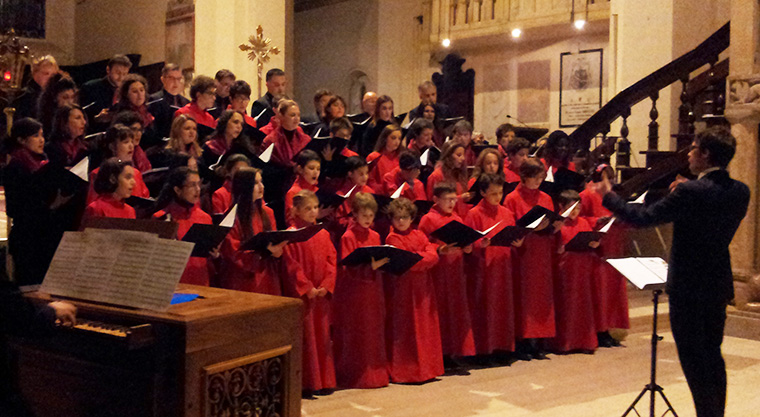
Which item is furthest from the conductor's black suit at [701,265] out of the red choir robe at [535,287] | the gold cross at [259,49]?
the gold cross at [259,49]

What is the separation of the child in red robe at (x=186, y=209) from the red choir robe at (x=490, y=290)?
1.86 metres

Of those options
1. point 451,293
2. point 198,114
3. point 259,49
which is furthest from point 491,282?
point 259,49

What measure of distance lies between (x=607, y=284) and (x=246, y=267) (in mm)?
2923

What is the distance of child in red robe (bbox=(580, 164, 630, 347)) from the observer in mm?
6266

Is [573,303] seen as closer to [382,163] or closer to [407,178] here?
[407,178]

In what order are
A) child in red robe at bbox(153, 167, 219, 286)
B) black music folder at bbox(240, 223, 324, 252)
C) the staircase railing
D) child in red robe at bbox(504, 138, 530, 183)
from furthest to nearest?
1. the staircase railing
2. child in red robe at bbox(504, 138, 530, 183)
3. child in red robe at bbox(153, 167, 219, 286)
4. black music folder at bbox(240, 223, 324, 252)

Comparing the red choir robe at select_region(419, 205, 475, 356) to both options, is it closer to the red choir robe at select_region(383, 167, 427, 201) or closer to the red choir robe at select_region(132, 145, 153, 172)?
the red choir robe at select_region(383, 167, 427, 201)

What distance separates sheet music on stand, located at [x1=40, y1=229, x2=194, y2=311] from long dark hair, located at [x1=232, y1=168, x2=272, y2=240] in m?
1.60

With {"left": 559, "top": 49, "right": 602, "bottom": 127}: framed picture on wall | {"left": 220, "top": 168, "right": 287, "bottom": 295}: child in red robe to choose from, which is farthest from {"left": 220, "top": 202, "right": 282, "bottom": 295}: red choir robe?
{"left": 559, "top": 49, "right": 602, "bottom": 127}: framed picture on wall

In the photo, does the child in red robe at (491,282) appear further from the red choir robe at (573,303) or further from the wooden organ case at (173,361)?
the wooden organ case at (173,361)

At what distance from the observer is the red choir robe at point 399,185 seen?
19.2ft

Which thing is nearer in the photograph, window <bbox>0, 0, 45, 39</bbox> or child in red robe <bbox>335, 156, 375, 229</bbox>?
child in red robe <bbox>335, 156, 375, 229</bbox>

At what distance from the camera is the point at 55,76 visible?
5.71m

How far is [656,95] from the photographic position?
845 centimetres
